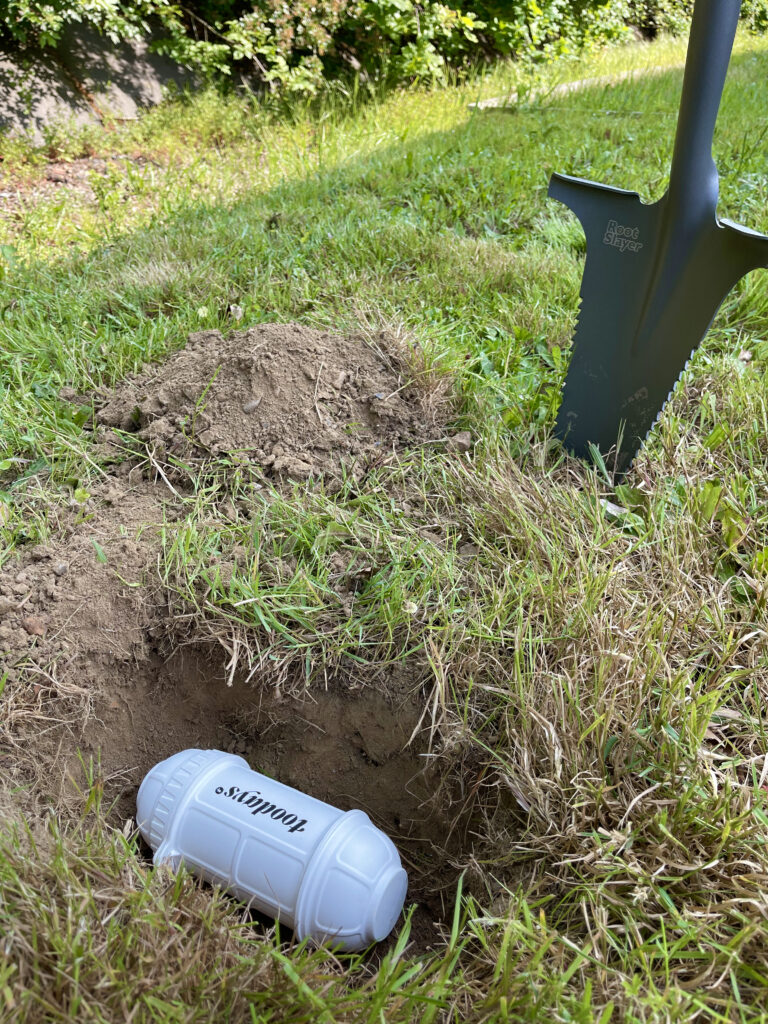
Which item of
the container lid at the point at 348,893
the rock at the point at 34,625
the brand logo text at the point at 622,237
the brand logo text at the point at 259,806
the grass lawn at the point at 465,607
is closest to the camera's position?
the grass lawn at the point at 465,607

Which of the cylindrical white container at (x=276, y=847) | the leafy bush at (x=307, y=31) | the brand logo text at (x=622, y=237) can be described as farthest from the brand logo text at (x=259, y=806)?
the leafy bush at (x=307, y=31)

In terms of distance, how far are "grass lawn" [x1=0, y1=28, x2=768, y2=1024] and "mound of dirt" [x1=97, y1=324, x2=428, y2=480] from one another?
0.31 feet

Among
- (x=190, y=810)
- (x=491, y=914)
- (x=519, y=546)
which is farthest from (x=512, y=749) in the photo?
(x=190, y=810)

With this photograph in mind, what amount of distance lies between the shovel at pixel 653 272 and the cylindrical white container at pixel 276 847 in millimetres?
1169

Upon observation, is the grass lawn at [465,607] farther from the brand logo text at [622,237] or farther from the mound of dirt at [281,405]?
the brand logo text at [622,237]

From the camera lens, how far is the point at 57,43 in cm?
461

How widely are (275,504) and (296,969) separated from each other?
107 cm

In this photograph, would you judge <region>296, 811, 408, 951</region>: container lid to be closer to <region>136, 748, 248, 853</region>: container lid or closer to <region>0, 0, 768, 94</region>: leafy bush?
<region>136, 748, 248, 853</region>: container lid

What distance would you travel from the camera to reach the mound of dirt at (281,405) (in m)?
2.07

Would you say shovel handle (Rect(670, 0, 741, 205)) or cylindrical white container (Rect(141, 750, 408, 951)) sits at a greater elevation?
shovel handle (Rect(670, 0, 741, 205))

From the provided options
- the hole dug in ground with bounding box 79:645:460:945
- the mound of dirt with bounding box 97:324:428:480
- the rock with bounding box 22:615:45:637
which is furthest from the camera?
the mound of dirt with bounding box 97:324:428:480

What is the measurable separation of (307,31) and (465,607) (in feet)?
14.9

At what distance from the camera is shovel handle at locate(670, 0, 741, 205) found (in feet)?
5.43

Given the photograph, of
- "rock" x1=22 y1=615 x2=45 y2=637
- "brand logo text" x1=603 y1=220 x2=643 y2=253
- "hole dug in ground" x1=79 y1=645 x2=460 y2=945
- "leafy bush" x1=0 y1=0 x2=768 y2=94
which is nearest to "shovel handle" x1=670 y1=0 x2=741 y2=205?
"brand logo text" x1=603 y1=220 x2=643 y2=253
